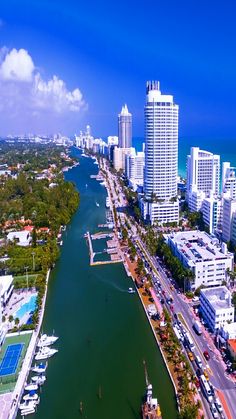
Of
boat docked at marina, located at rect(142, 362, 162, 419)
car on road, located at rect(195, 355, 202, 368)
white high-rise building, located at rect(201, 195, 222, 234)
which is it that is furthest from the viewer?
white high-rise building, located at rect(201, 195, 222, 234)

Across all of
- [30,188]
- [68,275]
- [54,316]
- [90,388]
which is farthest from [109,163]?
[90,388]

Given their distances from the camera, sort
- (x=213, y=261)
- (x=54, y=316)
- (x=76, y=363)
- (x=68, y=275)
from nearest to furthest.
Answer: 1. (x=76, y=363)
2. (x=54, y=316)
3. (x=213, y=261)
4. (x=68, y=275)

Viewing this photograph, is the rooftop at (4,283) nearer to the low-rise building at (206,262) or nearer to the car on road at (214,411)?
the low-rise building at (206,262)

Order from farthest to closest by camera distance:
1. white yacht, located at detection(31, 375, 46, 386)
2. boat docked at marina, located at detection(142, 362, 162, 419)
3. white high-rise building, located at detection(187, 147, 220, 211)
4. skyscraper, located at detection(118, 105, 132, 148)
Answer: skyscraper, located at detection(118, 105, 132, 148)
white high-rise building, located at detection(187, 147, 220, 211)
white yacht, located at detection(31, 375, 46, 386)
boat docked at marina, located at detection(142, 362, 162, 419)

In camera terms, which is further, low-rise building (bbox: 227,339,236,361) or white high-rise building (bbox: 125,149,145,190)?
white high-rise building (bbox: 125,149,145,190)

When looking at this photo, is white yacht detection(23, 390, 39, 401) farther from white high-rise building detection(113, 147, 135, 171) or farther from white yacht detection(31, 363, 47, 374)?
white high-rise building detection(113, 147, 135, 171)

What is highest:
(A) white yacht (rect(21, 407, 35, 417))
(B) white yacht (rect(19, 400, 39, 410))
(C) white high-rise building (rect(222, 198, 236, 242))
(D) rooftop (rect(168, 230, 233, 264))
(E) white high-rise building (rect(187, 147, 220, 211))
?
(E) white high-rise building (rect(187, 147, 220, 211))

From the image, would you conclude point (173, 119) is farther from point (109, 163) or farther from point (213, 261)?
point (109, 163)

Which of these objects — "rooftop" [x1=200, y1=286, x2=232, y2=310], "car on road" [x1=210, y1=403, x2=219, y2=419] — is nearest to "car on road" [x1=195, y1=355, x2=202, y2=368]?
"car on road" [x1=210, y1=403, x2=219, y2=419]
